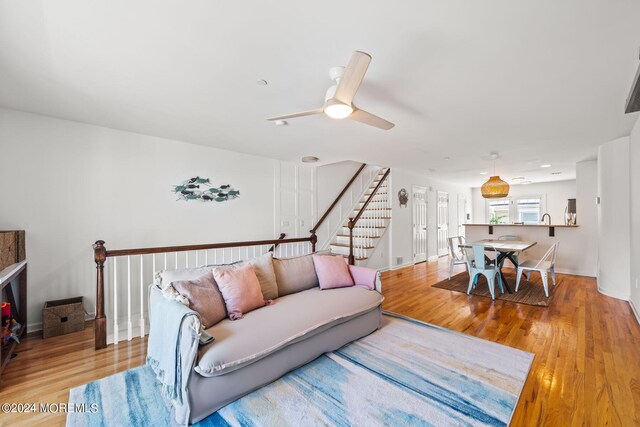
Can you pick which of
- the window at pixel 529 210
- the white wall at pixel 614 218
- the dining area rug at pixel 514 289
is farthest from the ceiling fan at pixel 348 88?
the window at pixel 529 210

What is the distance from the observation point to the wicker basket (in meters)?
2.94

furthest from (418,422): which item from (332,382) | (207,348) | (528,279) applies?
(528,279)

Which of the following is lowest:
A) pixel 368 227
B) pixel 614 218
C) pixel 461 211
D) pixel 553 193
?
pixel 368 227

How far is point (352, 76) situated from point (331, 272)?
7.00 feet

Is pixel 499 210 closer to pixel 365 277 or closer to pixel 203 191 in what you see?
pixel 365 277

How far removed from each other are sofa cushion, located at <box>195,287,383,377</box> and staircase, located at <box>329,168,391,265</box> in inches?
115

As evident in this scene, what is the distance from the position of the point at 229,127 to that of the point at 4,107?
7.60 ft

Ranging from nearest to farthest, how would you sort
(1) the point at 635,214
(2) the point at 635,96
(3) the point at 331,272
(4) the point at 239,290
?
(2) the point at 635,96 < (4) the point at 239,290 < (3) the point at 331,272 < (1) the point at 635,214

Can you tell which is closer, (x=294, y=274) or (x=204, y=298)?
(x=204, y=298)

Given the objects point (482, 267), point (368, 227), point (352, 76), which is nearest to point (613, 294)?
point (482, 267)

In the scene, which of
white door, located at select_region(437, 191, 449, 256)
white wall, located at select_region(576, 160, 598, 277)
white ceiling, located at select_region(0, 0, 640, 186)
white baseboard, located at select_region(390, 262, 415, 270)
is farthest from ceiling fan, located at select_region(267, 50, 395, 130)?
white door, located at select_region(437, 191, 449, 256)

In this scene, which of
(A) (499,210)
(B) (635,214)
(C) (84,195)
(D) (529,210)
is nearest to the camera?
(C) (84,195)

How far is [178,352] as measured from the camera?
178 centimetres

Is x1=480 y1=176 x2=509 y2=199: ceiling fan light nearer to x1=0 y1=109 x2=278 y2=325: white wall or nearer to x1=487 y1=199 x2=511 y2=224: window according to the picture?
x1=0 y1=109 x2=278 y2=325: white wall
